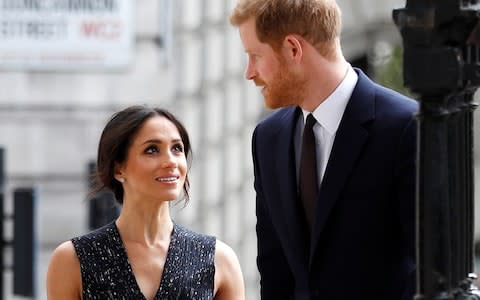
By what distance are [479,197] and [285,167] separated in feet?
50.7

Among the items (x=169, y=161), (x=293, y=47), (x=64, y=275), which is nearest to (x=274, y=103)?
(x=293, y=47)

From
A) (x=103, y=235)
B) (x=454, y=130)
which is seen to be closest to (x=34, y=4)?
(x=103, y=235)

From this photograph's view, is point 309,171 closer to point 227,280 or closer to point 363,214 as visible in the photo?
point 363,214

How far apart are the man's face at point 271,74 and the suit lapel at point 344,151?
0.18m

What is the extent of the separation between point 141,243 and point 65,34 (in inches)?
314

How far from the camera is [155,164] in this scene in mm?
5391

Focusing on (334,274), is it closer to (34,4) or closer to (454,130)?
(454,130)

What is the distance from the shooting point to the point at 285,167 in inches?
200

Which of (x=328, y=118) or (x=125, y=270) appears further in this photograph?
(x=125, y=270)

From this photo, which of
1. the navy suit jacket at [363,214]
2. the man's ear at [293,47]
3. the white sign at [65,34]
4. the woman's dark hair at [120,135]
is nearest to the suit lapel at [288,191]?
the navy suit jacket at [363,214]

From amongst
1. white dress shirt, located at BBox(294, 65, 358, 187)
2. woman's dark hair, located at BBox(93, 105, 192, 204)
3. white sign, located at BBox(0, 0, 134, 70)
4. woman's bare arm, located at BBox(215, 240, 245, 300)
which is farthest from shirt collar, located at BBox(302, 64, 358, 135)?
white sign, located at BBox(0, 0, 134, 70)

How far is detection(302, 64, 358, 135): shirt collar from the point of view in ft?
16.3

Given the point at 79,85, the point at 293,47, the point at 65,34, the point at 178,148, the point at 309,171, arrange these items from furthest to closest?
1. the point at 79,85
2. the point at 65,34
3. the point at 178,148
4. the point at 309,171
5. the point at 293,47

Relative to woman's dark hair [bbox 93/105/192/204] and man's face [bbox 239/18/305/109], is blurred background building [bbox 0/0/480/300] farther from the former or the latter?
man's face [bbox 239/18/305/109]
